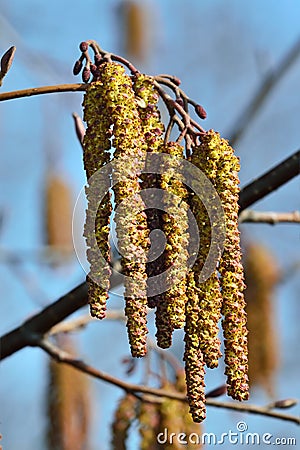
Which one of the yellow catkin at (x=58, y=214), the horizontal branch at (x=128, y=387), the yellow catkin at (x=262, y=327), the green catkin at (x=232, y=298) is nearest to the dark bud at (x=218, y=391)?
the horizontal branch at (x=128, y=387)

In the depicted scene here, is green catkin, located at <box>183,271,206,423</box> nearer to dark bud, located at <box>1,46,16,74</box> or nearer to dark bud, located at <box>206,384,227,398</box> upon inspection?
dark bud, located at <box>1,46,16,74</box>

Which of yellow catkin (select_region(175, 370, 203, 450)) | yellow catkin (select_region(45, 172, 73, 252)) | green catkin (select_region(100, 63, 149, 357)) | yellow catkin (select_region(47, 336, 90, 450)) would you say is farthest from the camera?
yellow catkin (select_region(45, 172, 73, 252))

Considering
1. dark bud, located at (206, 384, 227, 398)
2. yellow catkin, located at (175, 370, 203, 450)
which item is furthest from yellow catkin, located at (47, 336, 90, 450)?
dark bud, located at (206, 384, 227, 398)

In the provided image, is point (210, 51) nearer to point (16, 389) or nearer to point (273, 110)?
point (273, 110)

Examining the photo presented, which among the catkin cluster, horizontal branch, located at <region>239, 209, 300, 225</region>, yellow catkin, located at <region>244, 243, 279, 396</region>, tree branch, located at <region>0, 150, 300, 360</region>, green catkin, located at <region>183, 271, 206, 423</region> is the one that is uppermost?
yellow catkin, located at <region>244, 243, 279, 396</region>

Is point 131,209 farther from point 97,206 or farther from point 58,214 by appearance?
point 58,214

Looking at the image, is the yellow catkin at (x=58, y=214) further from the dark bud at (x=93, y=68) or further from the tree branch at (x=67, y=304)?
the dark bud at (x=93, y=68)
